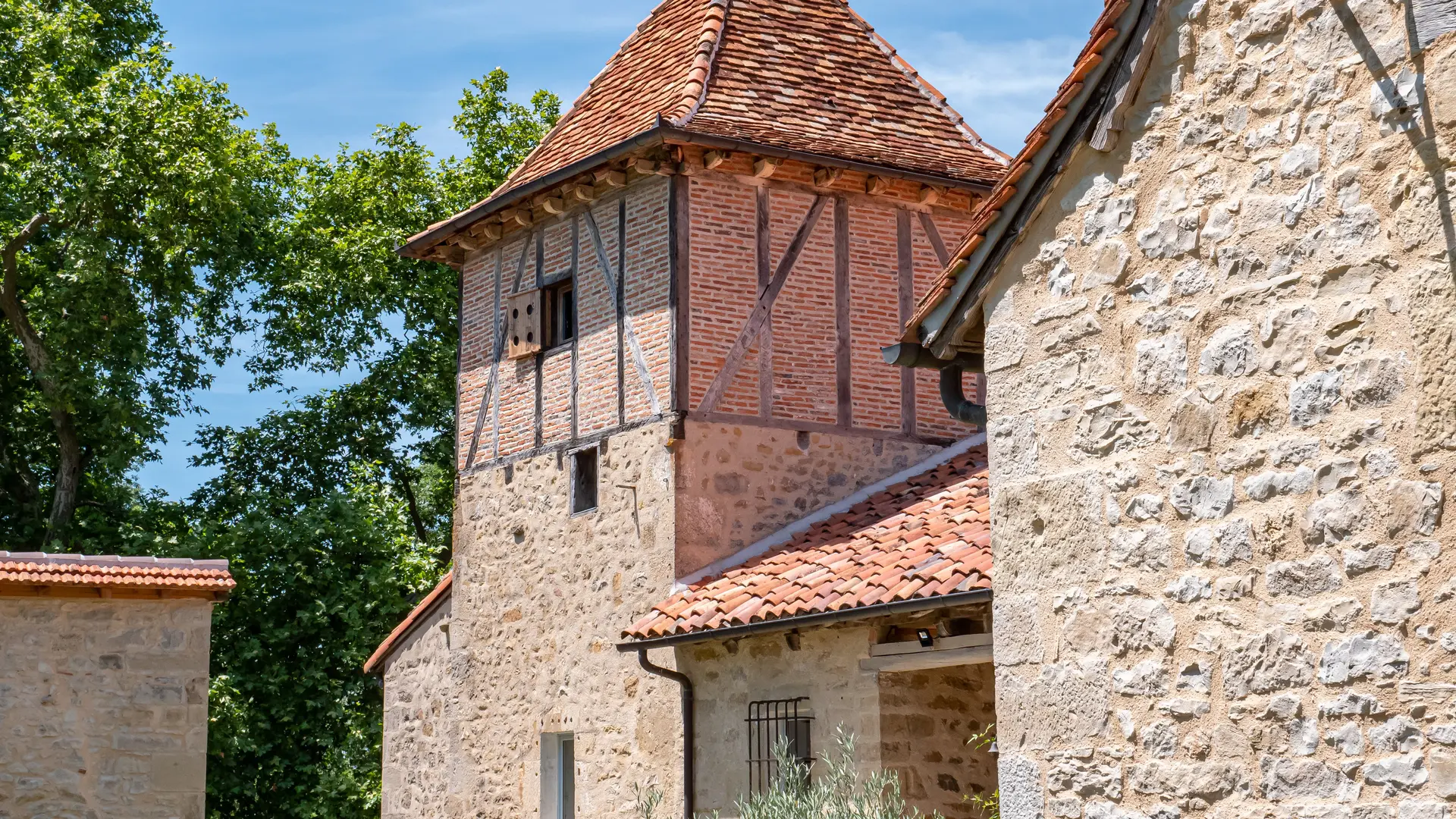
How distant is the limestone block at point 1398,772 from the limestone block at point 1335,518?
2.48 ft

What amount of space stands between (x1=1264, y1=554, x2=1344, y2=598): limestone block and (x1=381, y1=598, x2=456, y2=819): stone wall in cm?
1102

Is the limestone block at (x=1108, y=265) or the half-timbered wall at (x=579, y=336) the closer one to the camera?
the limestone block at (x=1108, y=265)

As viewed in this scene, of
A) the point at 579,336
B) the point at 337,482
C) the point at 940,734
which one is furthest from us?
the point at 337,482

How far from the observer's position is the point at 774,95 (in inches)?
577

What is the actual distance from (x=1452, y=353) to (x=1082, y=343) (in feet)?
5.49

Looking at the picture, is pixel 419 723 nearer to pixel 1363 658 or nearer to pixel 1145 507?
pixel 1145 507

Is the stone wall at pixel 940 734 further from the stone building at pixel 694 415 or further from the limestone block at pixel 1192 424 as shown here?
the limestone block at pixel 1192 424

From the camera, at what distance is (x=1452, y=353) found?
5.54 m

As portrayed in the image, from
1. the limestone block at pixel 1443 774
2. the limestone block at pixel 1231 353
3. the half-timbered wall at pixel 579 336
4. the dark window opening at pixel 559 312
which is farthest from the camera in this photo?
the dark window opening at pixel 559 312

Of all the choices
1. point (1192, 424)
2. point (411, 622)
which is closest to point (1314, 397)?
point (1192, 424)

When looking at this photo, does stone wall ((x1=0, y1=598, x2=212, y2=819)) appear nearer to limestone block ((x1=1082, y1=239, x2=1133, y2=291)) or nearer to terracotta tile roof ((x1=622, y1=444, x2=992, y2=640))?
terracotta tile roof ((x1=622, y1=444, x2=992, y2=640))

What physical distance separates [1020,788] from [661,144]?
25.5 feet

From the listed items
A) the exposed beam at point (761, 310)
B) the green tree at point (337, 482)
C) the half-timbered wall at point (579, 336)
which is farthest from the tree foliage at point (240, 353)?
the exposed beam at point (761, 310)

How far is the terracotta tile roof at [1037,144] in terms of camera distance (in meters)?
6.85
